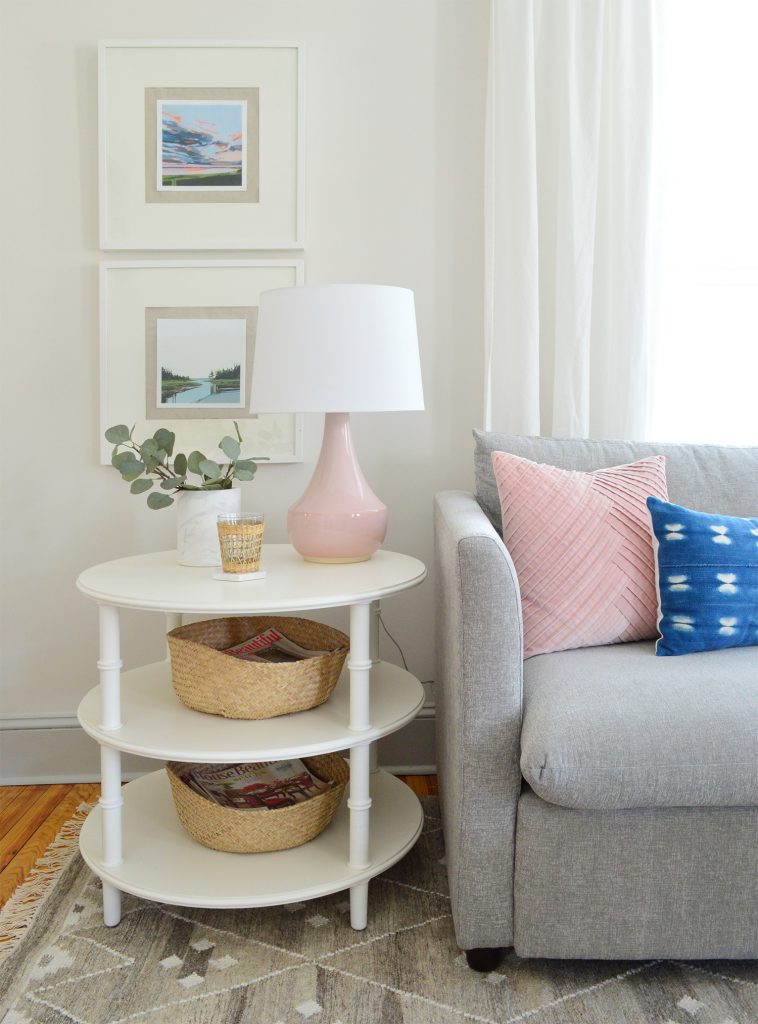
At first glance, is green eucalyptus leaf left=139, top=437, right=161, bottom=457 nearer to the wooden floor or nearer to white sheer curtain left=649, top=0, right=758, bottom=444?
the wooden floor

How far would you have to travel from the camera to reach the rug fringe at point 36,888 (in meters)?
1.62

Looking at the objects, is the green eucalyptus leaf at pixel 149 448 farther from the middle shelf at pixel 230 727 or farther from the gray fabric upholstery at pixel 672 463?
the gray fabric upholstery at pixel 672 463

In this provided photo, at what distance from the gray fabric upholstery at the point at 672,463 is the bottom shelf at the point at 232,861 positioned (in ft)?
2.16

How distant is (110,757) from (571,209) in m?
1.57

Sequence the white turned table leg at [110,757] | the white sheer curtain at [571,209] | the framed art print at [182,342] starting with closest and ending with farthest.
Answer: the white turned table leg at [110,757] < the white sheer curtain at [571,209] < the framed art print at [182,342]

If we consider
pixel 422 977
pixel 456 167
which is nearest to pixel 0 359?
pixel 456 167

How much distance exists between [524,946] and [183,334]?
5.07ft

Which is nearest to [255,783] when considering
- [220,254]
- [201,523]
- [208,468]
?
[201,523]

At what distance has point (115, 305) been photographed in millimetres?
2205

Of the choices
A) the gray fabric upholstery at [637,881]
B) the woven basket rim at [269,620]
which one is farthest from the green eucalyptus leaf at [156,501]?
the gray fabric upholstery at [637,881]

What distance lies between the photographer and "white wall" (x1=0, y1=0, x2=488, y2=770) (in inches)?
86.0

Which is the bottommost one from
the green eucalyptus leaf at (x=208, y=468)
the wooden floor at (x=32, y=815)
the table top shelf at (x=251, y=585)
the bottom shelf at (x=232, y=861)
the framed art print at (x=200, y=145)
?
the wooden floor at (x=32, y=815)

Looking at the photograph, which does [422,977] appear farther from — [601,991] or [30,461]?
[30,461]

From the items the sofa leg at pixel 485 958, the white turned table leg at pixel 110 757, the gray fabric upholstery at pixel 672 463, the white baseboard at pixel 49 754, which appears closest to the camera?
the sofa leg at pixel 485 958
